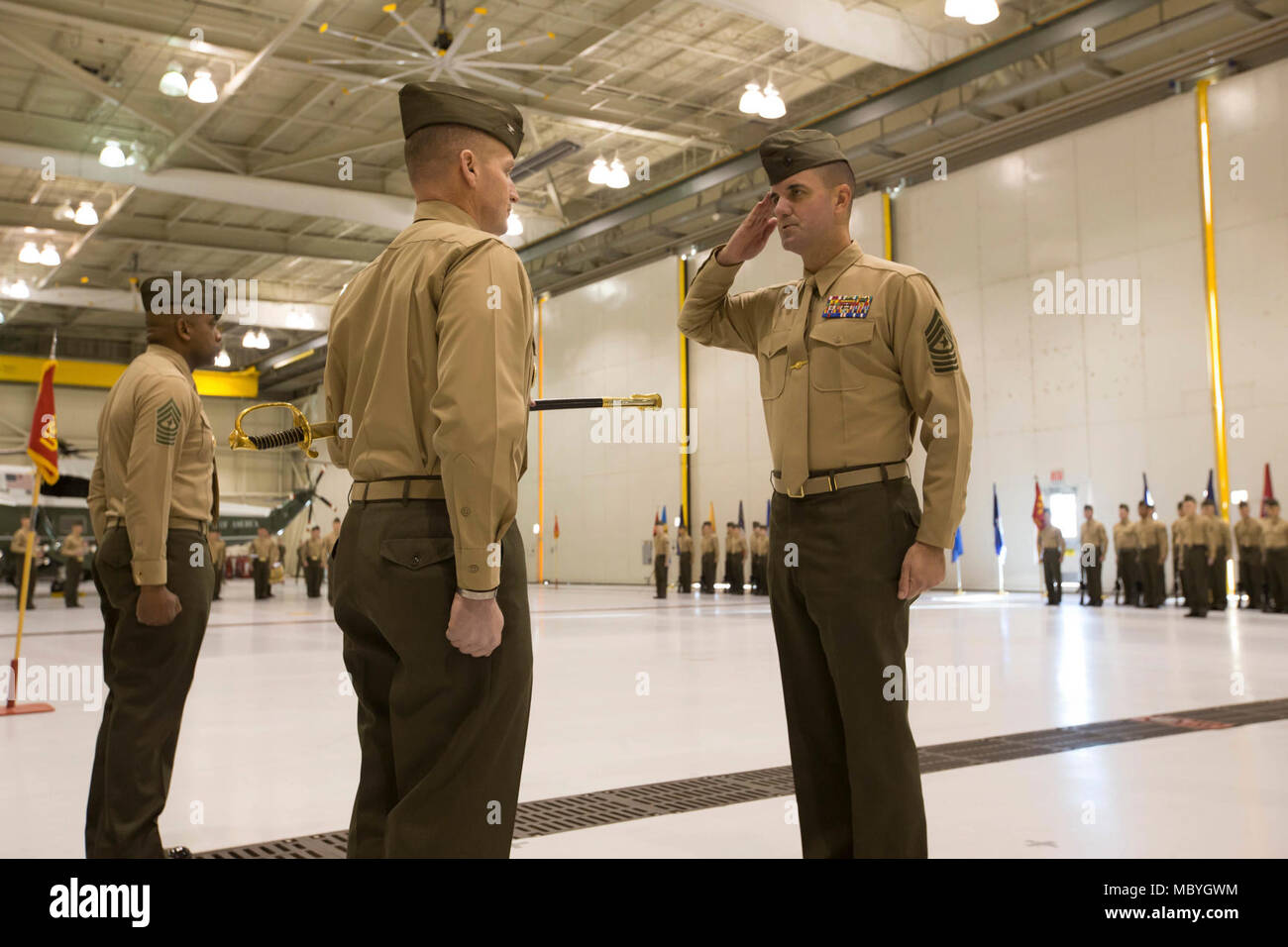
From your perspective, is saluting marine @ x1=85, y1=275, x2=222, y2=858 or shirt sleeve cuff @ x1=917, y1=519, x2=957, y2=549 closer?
shirt sleeve cuff @ x1=917, y1=519, x2=957, y2=549

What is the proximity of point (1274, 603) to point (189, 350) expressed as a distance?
1434 cm

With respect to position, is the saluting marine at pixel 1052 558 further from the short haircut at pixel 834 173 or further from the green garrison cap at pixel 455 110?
the green garrison cap at pixel 455 110

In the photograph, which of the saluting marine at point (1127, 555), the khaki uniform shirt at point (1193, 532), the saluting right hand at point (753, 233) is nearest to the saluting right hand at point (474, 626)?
the saluting right hand at point (753, 233)

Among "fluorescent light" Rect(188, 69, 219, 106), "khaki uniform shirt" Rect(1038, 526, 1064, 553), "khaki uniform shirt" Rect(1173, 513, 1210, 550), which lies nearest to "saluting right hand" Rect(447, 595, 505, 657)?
"fluorescent light" Rect(188, 69, 219, 106)

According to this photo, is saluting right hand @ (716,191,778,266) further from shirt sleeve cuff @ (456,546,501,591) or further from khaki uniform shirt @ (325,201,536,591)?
shirt sleeve cuff @ (456,546,501,591)

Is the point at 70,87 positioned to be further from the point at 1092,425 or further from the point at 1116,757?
the point at 1116,757

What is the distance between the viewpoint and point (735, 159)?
17.9 meters

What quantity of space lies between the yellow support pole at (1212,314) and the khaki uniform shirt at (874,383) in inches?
554

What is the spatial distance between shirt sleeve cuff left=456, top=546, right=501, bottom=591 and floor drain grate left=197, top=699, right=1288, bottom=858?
1.64 m

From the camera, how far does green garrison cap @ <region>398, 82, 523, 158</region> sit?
6.96 feet

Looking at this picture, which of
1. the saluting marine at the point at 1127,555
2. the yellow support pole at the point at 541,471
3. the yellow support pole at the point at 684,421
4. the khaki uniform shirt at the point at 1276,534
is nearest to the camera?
the khaki uniform shirt at the point at 1276,534

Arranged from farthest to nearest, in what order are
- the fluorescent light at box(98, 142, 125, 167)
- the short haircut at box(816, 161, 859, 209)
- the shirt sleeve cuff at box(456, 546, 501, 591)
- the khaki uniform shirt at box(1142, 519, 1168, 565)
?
the fluorescent light at box(98, 142, 125, 167), the khaki uniform shirt at box(1142, 519, 1168, 565), the short haircut at box(816, 161, 859, 209), the shirt sleeve cuff at box(456, 546, 501, 591)

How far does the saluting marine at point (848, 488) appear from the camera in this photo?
2.40 metres

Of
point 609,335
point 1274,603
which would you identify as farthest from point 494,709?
point 609,335
